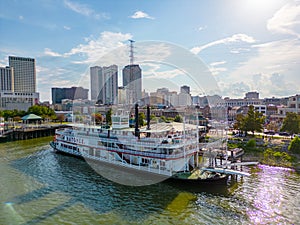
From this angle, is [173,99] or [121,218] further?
[173,99]

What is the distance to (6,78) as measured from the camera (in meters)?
137

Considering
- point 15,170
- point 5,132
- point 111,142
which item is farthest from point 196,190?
point 5,132

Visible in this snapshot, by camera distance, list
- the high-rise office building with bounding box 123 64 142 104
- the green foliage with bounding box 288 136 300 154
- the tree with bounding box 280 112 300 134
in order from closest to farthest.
A: the green foliage with bounding box 288 136 300 154, the high-rise office building with bounding box 123 64 142 104, the tree with bounding box 280 112 300 134

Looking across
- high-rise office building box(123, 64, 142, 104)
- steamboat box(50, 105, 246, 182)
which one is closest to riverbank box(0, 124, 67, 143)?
high-rise office building box(123, 64, 142, 104)

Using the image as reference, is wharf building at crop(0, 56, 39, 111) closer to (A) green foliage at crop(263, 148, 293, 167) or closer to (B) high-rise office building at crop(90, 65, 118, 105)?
(B) high-rise office building at crop(90, 65, 118, 105)

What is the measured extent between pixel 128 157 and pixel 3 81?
146 meters

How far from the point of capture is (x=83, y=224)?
43.8 feet

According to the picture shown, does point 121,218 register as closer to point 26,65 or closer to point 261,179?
point 261,179

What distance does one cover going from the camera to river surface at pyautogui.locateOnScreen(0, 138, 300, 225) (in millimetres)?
13969

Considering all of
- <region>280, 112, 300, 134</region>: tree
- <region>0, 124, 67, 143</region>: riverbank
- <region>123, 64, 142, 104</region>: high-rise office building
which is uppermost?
<region>123, 64, 142, 104</region>: high-rise office building

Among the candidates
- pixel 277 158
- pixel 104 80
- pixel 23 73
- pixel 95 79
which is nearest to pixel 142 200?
pixel 277 158

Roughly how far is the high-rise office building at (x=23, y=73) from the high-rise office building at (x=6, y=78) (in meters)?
4.09

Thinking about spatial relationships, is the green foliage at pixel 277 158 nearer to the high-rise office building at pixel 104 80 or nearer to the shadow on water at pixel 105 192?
the shadow on water at pixel 105 192

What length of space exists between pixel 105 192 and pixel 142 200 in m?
3.36
